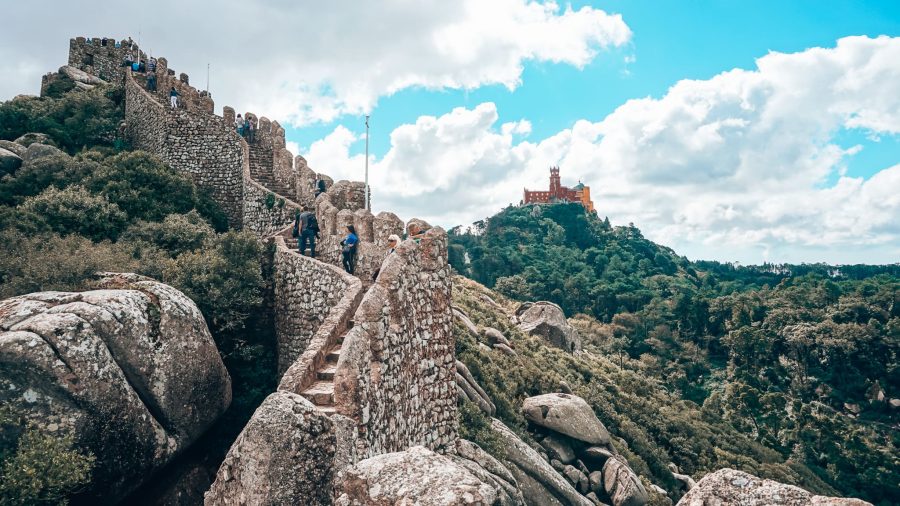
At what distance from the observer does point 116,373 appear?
9477 millimetres

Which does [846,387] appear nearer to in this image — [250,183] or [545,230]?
[250,183]

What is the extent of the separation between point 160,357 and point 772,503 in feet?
32.9

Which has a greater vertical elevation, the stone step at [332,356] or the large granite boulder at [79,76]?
the large granite boulder at [79,76]

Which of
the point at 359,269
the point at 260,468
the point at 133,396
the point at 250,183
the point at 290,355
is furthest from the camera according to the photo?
the point at 250,183

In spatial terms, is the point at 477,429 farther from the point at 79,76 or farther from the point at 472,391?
the point at 79,76

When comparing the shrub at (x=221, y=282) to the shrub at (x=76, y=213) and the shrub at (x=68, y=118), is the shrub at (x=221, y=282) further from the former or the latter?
the shrub at (x=68, y=118)

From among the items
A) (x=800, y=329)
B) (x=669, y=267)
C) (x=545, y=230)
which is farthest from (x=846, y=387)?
(x=545, y=230)

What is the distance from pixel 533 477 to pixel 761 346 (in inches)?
2161

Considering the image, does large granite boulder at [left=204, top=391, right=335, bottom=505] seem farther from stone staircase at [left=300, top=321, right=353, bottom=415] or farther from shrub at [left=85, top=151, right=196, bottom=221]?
shrub at [left=85, top=151, right=196, bottom=221]

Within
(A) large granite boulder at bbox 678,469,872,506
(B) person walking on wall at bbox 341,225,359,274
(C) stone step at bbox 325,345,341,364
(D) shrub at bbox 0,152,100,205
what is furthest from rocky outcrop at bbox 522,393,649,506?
(D) shrub at bbox 0,152,100,205

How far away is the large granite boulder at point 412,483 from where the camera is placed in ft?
10.3

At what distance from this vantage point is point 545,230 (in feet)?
413

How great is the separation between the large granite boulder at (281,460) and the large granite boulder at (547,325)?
3255cm

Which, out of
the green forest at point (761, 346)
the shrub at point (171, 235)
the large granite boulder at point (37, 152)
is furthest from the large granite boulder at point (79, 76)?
the green forest at point (761, 346)
